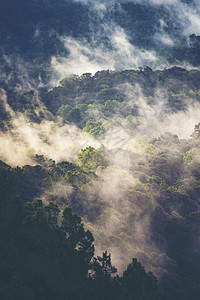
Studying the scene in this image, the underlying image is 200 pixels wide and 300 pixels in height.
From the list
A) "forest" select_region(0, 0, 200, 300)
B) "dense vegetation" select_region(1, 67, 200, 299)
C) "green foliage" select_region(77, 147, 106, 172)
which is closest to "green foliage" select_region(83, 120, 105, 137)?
"forest" select_region(0, 0, 200, 300)

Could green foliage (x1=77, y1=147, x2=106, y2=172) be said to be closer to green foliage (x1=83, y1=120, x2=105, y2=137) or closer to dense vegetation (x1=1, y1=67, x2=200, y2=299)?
dense vegetation (x1=1, y1=67, x2=200, y2=299)

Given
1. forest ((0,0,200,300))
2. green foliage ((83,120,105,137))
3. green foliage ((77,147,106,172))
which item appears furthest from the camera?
green foliage ((83,120,105,137))

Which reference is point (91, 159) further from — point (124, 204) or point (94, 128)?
point (94, 128)

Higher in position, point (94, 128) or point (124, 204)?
point (94, 128)

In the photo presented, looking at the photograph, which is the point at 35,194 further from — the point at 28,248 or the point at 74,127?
the point at 74,127

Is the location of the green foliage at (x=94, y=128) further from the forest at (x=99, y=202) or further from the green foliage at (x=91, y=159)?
the green foliage at (x=91, y=159)

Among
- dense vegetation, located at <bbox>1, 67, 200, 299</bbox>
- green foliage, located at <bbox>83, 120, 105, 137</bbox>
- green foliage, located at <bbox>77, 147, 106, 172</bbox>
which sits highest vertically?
green foliage, located at <bbox>83, 120, 105, 137</bbox>

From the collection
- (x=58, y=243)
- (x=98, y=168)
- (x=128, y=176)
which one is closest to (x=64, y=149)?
(x=98, y=168)

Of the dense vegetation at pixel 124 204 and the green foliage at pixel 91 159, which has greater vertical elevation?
the green foliage at pixel 91 159

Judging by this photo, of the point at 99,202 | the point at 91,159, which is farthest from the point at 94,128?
the point at 99,202

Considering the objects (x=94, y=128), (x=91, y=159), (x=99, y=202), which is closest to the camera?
(x=99, y=202)

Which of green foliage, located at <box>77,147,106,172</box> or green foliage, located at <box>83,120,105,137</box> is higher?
green foliage, located at <box>83,120,105,137</box>

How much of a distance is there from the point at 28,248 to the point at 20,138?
75.7 m

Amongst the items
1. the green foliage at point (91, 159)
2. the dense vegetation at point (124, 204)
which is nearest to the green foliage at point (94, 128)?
the dense vegetation at point (124, 204)
